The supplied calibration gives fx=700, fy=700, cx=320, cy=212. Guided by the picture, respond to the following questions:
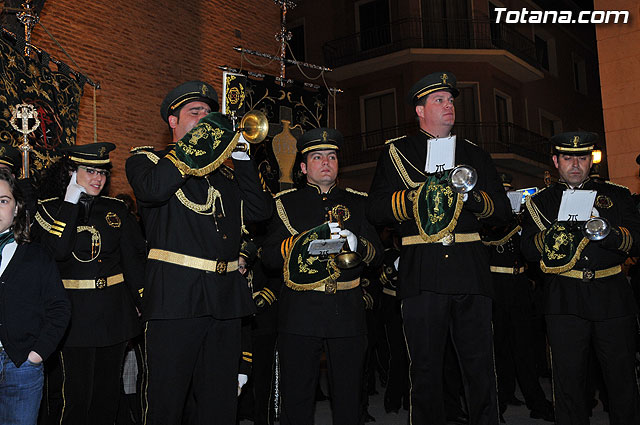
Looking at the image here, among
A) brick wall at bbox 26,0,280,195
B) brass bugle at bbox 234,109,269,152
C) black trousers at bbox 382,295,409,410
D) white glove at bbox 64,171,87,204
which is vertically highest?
brick wall at bbox 26,0,280,195

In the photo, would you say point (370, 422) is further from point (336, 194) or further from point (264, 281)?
point (336, 194)

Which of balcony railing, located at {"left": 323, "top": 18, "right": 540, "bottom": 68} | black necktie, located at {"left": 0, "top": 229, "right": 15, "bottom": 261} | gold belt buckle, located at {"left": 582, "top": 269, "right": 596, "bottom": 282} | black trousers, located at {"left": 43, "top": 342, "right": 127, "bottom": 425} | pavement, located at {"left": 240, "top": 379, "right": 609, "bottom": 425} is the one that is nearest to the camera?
black necktie, located at {"left": 0, "top": 229, "right": 15, "bottom": 261}

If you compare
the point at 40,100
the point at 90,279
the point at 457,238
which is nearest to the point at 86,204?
the point at 90,279

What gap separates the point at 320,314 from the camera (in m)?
4.79

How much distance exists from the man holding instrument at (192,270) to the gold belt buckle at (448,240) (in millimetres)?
1297

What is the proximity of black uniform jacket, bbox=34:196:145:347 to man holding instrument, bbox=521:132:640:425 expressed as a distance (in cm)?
Answer: 311

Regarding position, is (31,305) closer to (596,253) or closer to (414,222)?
(414,222)

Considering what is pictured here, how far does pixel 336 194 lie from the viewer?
525 cm

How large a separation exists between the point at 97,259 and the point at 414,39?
1720 cm

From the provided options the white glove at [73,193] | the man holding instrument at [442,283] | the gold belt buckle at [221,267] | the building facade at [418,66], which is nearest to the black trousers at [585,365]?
the man holding instrument at [442,283]

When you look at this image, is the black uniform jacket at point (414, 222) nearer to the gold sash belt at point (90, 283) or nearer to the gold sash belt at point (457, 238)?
→ the gold sash belt at point (457, 238)

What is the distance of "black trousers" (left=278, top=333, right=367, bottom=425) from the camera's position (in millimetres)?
4656

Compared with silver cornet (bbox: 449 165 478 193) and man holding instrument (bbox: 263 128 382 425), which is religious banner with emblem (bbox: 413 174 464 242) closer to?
silver cornet (bbox: 449 165 478 193)

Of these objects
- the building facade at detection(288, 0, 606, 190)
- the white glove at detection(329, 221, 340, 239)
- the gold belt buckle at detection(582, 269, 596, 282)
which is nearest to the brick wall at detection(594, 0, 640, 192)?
the gold belt buckle at detection(582, 269, 596, 282)
